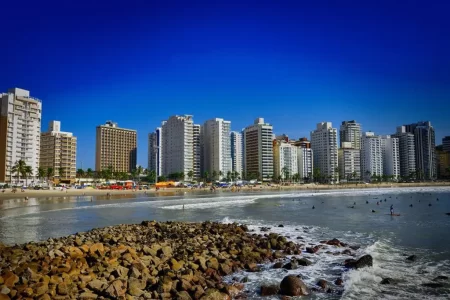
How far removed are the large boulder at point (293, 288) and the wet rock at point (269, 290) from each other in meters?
0.23

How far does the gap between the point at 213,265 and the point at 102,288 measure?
506cm

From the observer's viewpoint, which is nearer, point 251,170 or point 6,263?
point 6,263

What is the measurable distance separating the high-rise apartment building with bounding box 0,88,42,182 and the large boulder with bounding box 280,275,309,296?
11953 cm

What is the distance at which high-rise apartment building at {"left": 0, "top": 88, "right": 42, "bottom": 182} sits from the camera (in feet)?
365

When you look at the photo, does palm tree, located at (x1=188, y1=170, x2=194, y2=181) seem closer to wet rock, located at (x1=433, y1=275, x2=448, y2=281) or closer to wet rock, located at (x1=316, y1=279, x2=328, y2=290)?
wet rock, located at (x1=316, y1=279, x2=328, y2=290)

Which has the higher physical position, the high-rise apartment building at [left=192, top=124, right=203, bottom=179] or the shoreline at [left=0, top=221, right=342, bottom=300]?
the high-rise apartment building at [left=192, top=124, right=203, bottom=179]


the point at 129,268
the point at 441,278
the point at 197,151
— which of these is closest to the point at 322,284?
the point at 441,278

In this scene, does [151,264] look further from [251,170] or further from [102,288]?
[251,170]

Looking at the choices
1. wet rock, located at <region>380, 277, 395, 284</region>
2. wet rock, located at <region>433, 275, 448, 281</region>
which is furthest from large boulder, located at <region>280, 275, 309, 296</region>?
wet rock, located at <region>433, 275, 448, 281</region>

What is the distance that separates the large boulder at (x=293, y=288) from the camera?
41.8 ft

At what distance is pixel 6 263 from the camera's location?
42.7 ft

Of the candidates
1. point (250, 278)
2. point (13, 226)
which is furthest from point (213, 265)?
point (13, 226)

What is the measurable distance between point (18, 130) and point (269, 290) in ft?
406

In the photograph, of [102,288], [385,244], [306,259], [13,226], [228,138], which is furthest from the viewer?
[228,138]
